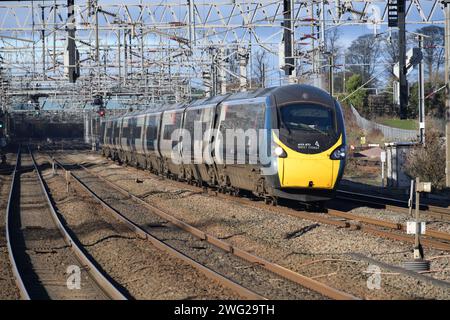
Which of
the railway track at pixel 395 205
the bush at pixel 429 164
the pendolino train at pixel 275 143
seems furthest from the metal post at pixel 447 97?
the pendolino train at pixel 275 143

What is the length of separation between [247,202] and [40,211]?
5772 millimetres

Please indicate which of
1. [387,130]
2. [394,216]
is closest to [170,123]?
[394,216]

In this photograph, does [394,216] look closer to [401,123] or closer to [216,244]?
[216,244]

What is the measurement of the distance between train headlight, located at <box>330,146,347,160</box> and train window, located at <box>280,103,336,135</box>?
439 millimetres

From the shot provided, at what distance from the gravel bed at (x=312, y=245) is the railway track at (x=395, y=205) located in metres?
3.14

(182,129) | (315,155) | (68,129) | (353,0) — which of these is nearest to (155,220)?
(315,155)

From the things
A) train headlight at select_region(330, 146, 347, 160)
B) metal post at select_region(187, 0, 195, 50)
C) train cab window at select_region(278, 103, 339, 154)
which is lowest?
train headlight at select_region(330, 146, 347, 160)

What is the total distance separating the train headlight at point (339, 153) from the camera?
1836 centimetres

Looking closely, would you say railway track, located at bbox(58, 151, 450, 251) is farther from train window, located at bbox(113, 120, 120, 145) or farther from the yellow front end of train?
train window, located at bbox(113, 120, 120, 145)

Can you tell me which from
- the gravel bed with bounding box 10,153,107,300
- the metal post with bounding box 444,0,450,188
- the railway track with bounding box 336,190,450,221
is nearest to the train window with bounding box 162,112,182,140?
the railway track with bounding box 336,190,450,221

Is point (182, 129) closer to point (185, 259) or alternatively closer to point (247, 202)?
point (247, 202)

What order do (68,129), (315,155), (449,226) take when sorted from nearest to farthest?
(449,226), (315,155), (68,129)

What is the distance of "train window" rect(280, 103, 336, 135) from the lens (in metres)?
18.4
